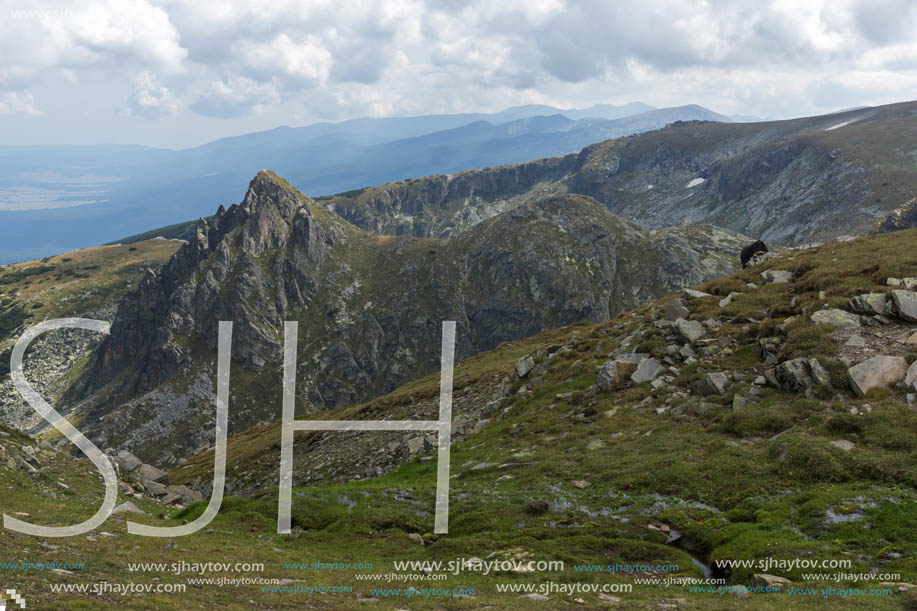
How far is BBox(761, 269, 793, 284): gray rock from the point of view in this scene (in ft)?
134

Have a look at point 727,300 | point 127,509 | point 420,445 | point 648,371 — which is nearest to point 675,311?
point 727,300

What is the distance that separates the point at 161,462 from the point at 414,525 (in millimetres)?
171695

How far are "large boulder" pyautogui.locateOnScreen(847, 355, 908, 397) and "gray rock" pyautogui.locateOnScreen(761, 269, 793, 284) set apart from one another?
1678 centimetres

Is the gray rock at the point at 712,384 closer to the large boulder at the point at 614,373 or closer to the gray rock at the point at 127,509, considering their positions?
the large boulder at the point at 614,373

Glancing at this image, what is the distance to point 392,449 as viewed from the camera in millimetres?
43375

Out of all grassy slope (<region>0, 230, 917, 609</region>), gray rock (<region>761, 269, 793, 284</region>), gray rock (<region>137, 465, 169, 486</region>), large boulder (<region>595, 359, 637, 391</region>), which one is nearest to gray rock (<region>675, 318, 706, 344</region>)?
grassy slope (<region>0, 230, 917, 609</region>)

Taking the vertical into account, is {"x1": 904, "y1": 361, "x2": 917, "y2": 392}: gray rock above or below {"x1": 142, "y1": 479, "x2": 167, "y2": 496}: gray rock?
above

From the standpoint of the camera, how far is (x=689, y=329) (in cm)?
3622

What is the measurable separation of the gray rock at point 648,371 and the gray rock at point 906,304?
13.8 meters

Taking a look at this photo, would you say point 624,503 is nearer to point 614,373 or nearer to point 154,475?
point 614,373

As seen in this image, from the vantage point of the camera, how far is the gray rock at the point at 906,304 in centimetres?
2781

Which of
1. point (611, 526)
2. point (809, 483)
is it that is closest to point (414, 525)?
point (611, 526)

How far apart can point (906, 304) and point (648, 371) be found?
50.4 ft

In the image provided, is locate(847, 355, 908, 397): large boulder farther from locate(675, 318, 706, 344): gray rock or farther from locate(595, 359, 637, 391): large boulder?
locate(595, 359, 637, 391): large boulder
